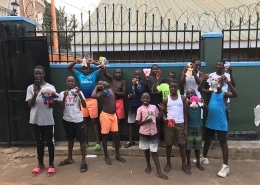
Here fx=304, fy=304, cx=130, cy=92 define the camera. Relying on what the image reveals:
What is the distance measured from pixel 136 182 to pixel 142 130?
0.76 metres

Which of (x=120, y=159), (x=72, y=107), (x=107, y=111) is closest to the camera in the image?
(x=72, y=107)

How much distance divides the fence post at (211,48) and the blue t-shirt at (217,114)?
104cm

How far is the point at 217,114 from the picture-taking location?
467cm

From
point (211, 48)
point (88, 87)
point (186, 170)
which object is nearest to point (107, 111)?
point (88, 87)

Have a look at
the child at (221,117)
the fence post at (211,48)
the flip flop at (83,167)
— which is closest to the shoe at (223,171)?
the child at (221,117)

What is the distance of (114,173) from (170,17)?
5196 mm

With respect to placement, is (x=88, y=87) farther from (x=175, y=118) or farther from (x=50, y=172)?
(x=175, y=118)

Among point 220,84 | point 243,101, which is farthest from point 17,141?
point 243,101

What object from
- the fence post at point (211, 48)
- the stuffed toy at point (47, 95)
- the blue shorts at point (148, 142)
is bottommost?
the blue shorts at point (148, 142)

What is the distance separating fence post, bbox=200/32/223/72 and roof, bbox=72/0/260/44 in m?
1.08

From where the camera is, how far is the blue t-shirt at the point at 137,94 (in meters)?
5.28

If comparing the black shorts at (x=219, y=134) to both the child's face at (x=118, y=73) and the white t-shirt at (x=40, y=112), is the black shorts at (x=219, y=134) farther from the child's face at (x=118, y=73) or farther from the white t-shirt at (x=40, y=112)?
the white t-shirt at (x=40, y=112)

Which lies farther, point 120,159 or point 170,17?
point 170,17

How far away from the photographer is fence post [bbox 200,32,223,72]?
553cm
